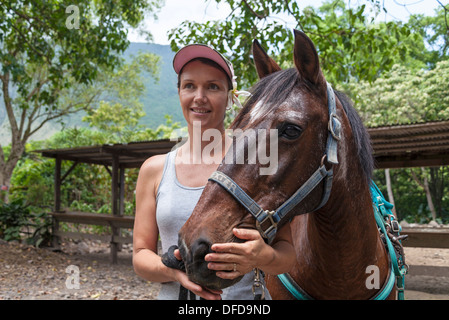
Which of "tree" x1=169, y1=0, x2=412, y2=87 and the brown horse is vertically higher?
"tree" x1=169, y1=0, x2=412, y2=87

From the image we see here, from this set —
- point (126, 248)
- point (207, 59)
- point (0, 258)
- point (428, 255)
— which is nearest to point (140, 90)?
point (126, 248)

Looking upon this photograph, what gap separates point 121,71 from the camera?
18.1 metres

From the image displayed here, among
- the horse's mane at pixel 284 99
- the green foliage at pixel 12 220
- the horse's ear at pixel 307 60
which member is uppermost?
the horse's ear at pixel 307 60

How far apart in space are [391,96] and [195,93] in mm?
17683

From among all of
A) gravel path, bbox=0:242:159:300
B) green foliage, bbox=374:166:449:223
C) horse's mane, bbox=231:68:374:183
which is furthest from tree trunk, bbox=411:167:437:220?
horse's mane, bbox=231:68:374:183

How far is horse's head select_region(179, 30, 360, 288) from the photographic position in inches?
46.5

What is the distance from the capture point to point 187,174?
5.28 ft

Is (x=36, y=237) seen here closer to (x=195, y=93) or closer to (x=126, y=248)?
(x=126, y=248)

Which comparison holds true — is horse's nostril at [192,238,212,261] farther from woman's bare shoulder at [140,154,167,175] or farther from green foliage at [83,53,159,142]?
green foliage at [83,53,159,142]

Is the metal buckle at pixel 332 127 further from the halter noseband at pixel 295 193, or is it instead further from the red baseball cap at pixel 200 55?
the red baseball cap at pixel 200 55

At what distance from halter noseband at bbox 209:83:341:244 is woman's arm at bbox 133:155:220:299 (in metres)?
0.38

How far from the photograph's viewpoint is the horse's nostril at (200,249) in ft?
3.75

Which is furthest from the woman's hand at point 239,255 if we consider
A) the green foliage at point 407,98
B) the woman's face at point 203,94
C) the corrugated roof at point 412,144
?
the green foliage at point 407,98

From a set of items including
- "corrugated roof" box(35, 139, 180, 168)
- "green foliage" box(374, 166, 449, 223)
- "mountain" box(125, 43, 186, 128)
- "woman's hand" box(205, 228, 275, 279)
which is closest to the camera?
"woman's hand" box(205, 228, 275, 279)
